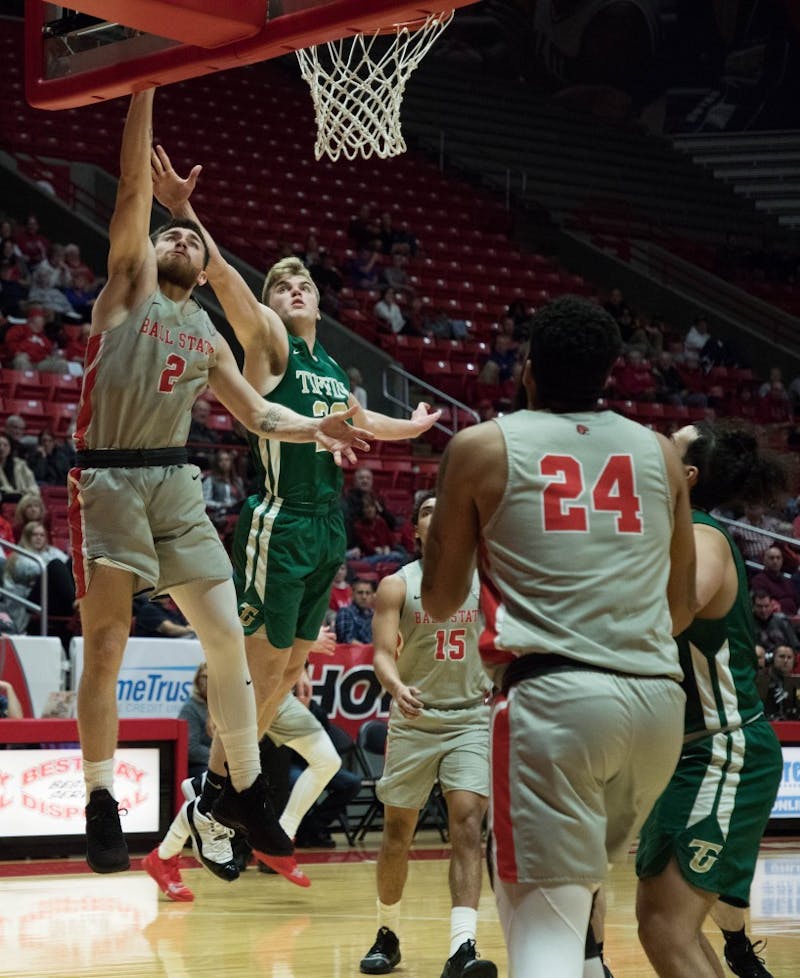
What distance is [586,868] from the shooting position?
3.68m

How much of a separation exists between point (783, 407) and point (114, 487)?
60.4 feet

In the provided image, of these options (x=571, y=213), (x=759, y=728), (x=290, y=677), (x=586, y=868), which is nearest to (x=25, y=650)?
(x=290, y=677)

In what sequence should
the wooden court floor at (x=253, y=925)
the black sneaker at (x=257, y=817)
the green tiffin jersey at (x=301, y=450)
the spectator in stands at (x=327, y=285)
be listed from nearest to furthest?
the black sneaker at (x=257, y=817), the wooden court floor at (x=253, y=925), the green tiffin jersey at (x=301, y=450), the spectator in stands at (x=327, y=285)

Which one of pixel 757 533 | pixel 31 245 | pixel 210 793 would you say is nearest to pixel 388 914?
pixel 210 793

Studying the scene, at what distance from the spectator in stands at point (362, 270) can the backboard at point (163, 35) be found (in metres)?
16.1

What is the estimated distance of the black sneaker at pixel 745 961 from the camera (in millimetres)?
6727

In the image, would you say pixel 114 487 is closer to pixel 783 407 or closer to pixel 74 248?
pixel 74 248

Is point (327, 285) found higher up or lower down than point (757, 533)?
higher up

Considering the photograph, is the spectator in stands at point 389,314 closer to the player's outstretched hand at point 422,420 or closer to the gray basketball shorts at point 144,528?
the player's outstretched hand at point 422,420

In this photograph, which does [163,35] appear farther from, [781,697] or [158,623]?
[781,697]

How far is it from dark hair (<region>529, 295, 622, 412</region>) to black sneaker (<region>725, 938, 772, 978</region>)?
3678mm

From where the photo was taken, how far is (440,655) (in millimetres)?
7766

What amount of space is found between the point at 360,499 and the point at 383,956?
30.5 ft

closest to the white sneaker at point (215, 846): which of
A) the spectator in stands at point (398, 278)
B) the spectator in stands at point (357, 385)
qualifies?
the spectator in stands at point (357, 385)
